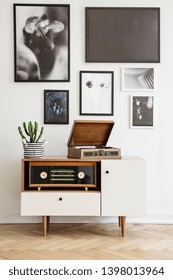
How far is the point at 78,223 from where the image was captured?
4.04 meters

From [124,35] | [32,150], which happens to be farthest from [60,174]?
[124,35]

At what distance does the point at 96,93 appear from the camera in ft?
13.3

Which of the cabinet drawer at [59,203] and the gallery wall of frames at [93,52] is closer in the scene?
the cabinet drawer at [59,203]

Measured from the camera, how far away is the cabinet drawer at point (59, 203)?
3457 millimetres

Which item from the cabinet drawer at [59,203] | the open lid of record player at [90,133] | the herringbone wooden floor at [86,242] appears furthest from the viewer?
the open lid of record player at [90,133]

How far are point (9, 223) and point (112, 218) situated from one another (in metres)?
1.02

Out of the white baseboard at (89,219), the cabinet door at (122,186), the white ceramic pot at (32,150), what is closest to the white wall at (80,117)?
the white baseboard at (89,219)

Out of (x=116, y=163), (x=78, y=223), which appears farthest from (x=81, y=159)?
(x=78, y=223)

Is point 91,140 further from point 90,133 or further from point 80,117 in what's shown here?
point 80,117

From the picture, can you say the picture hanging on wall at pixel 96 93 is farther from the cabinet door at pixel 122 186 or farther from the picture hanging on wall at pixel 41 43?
the cabinet door at pixel 122 186

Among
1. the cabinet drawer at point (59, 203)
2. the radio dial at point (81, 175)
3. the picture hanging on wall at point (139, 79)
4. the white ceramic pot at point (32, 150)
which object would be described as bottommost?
the cabinet drawer at point (59, 203)

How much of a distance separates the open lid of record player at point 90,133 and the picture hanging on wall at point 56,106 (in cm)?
37

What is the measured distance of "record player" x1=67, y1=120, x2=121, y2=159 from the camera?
11.6 ft
